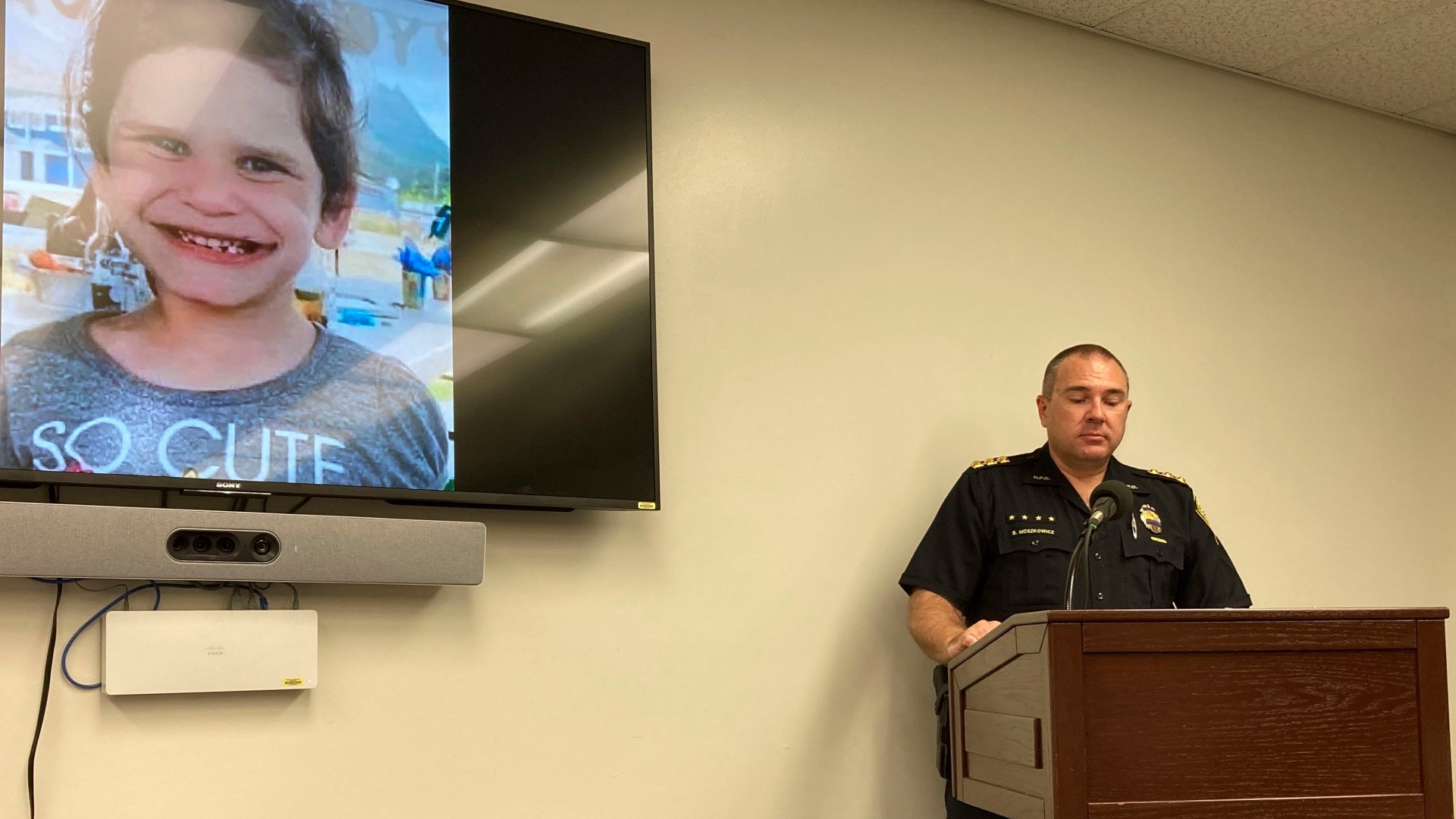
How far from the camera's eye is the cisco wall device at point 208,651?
218 cm

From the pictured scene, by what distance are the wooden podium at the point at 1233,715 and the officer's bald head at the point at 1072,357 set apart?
110cm

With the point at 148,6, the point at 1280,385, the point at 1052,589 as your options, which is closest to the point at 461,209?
the point at 148,6

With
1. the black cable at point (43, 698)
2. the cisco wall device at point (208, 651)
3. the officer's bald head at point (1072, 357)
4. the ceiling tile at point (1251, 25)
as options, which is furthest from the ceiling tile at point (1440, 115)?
the black cable at point (43, 698)

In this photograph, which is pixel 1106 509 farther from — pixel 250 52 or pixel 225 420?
pixel 250 52

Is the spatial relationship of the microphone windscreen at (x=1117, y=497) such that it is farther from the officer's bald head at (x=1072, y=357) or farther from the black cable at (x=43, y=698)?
the black cable at (x=43, y=698)

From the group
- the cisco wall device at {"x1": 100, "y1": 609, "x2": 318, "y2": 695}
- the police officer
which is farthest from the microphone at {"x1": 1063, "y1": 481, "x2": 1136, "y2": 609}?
the cisco wall device at {"x1": 100, "y1": 609, "x2": 318, "y2": 695}

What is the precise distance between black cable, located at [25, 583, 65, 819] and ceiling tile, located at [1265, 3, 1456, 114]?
3.56 metres

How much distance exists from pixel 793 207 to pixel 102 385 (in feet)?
5.28

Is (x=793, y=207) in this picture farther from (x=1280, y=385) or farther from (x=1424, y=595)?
(x=1424, y=595)

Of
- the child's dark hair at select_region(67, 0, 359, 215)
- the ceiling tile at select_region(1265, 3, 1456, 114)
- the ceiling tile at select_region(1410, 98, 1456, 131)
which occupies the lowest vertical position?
the child's dark hair at select_region(67, 0, 359, 215)

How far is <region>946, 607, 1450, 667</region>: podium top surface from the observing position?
1960mm

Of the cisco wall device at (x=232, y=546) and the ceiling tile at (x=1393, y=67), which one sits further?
the ceiling tile at (x=1393, y=67)

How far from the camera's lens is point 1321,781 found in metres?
1.99

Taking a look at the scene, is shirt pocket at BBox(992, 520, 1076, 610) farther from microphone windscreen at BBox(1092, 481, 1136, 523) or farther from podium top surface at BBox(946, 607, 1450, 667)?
podium top surface at BBox(946, 607, 1450, 667)
